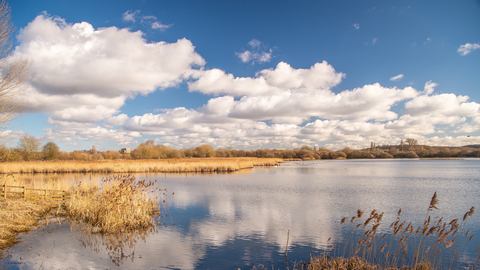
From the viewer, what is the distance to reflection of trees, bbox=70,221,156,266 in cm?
635

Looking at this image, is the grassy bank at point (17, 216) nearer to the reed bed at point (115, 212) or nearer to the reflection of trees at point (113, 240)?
the reed bed at point (115, 212)

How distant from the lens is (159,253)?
6508mm

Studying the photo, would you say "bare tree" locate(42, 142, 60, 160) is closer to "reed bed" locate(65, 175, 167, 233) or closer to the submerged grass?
the submerged grass

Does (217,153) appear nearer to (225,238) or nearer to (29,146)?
(29,146)

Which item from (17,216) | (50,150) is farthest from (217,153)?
(17,216)

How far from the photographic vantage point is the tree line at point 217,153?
149 ft

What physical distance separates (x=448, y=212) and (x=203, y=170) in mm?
27036

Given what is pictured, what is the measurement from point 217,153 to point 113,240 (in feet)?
269

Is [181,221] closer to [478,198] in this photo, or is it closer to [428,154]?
[478,198]

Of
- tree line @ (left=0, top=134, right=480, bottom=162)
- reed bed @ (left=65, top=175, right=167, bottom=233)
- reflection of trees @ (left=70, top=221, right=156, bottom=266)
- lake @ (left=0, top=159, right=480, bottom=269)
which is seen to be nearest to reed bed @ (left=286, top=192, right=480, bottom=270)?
lake @ (left=0, top=159, right=480, bottom=269)

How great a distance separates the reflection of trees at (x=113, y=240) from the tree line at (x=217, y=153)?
144 ft

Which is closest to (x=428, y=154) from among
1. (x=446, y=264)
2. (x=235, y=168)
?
(x=235, y=168)

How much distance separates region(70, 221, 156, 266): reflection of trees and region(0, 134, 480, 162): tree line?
43.8m

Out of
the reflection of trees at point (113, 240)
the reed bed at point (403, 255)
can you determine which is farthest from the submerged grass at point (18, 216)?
the reed bed at point (403, 255)
